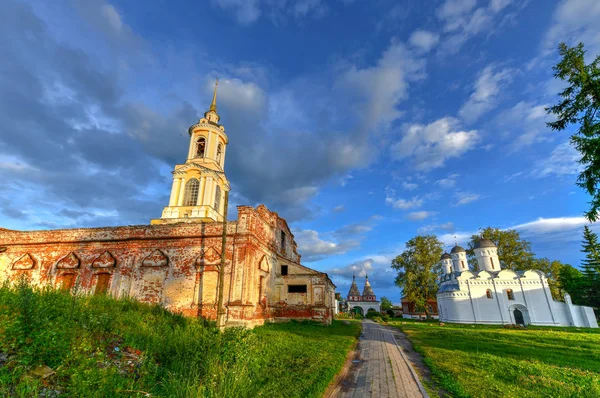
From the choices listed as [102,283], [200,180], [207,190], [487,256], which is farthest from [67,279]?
[487,256]

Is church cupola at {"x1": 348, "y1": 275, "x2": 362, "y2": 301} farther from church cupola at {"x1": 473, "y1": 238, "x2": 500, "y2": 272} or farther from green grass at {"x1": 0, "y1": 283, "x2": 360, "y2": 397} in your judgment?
green grass at {"x1": 0, "y1": 283, "x2": 360, "y2": 397}

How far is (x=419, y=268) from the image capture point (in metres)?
39.5

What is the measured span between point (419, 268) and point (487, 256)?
9682mm

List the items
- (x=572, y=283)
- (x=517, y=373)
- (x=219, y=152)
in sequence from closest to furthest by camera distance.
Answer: (x=517, y=373), (x=219, y=152), (x=572, y=283)

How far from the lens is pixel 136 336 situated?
293 inches

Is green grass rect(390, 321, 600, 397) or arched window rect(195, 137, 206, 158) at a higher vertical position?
arched window rect(195, 137, 206, 158)

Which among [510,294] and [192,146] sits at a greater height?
[192,146]

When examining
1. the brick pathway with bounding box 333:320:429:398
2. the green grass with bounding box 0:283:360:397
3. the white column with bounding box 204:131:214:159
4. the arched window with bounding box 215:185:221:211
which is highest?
the white column with bounding box 204:131:214:159

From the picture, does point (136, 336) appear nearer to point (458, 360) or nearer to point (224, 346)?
point (224, 346)

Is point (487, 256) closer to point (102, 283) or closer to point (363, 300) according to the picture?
point (363, 300)

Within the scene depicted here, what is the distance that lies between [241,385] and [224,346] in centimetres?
280

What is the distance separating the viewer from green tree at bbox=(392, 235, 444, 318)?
3819 cm

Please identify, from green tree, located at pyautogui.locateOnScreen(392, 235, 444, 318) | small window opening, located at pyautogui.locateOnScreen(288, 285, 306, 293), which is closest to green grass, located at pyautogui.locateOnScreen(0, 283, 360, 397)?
small window opening, located at pyautogui.locateOnScreen(288, 285, 306, 293)

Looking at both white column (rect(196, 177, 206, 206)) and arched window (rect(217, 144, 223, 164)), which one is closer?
white column (rect(196, 177, 206, 206))
